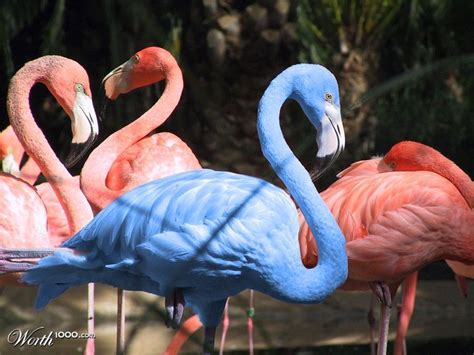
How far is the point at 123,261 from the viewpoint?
311 cm

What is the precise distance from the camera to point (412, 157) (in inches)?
162

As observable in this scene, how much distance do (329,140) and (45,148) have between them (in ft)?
4.41

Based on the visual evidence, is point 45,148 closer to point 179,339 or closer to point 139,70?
point 139,70

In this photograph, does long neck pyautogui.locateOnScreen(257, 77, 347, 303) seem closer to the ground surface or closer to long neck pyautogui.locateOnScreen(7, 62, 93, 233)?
long neck pyautogui.locateOnScreen(7, 62, 93, 233)

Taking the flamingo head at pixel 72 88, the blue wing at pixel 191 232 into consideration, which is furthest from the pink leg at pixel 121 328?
the blue wing at pixel 191 232

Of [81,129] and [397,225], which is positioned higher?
[81,129]

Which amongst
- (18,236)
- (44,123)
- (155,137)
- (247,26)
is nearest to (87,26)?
(44,123)

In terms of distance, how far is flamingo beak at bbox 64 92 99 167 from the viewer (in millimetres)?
3861

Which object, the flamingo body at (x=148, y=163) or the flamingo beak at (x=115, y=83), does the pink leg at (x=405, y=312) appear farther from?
the flamingo beak at (x=115, y=83)

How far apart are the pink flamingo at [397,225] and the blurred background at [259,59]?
0.94m

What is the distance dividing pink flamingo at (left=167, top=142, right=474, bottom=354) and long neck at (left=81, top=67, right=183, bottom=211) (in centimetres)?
89

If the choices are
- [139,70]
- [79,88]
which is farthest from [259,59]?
[79,88]

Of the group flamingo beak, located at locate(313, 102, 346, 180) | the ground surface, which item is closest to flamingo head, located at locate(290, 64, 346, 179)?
flamingo beak, located at locate(313, 102, 346, 180)

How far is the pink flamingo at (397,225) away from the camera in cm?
376
